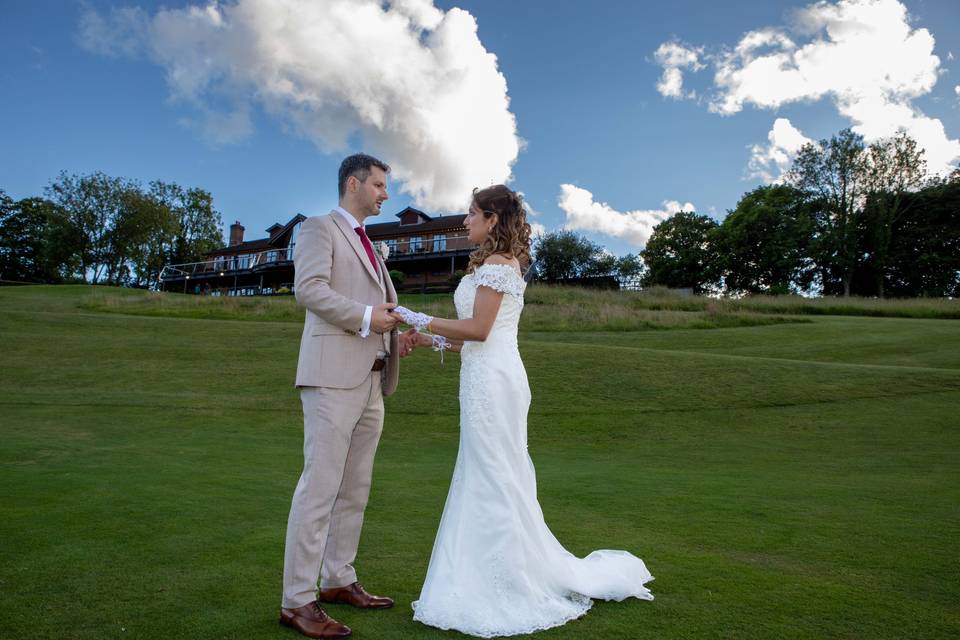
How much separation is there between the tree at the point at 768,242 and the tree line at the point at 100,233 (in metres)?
56.6

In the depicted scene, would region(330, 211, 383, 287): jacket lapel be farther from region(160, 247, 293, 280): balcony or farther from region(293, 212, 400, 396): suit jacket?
region(160, 247, 293, 280): balcony

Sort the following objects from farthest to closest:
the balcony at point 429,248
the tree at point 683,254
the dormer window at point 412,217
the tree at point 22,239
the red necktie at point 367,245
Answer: the tree at point 22,239 → the tree at point 683,254 → the dormer window at point 412,217 → the balcony at point 429,248 → the red necktie at point 367,245

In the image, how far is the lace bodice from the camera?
4473 millimetres

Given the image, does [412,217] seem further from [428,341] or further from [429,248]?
[428,341]

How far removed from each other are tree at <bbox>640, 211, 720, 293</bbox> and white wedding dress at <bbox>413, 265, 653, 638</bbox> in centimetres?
6313

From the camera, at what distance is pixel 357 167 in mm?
4301

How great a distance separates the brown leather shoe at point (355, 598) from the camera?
155 inches

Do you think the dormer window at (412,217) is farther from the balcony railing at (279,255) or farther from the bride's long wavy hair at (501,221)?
the bride's long wavy hair at (501,221)

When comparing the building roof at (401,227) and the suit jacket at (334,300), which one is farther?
the building roof at (401,227)

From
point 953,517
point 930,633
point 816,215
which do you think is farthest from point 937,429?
point 816,215

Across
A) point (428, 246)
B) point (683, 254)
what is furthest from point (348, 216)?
point (683, 254)

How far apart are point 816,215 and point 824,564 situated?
60.1 metres

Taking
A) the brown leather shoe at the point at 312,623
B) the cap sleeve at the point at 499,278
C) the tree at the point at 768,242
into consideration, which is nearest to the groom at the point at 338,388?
the brown leather shoe at the point at 312,623

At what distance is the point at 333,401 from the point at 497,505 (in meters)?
1.33
